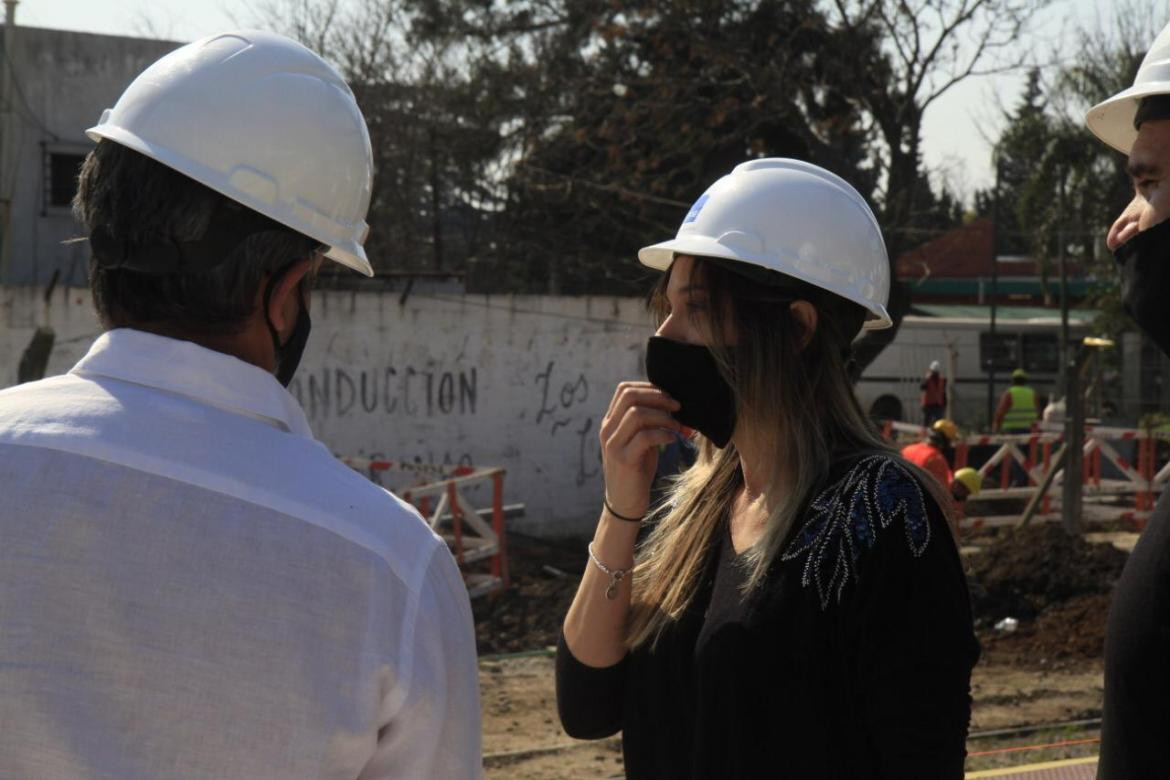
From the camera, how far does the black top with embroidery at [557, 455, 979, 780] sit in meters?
2.18

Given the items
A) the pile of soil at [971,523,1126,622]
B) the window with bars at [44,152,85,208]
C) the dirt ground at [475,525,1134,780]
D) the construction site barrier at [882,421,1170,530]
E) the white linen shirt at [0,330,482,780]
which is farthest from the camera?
the window with bars at [44,152,85,208]

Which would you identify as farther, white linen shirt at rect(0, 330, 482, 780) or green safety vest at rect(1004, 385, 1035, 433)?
green safety vest at rect(1004, 385, 1035, 433)

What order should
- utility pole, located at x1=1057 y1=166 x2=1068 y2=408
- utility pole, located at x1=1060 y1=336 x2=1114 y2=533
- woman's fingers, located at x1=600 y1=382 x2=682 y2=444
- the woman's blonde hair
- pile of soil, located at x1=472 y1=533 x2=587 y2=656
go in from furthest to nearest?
1. utility pole, located at x1=1057 y1=166 x2=1068 y2=408
2. utility pole, located at x1=1060 y1=336 x2=1114 y2=533
3. pile of soil, located at x1=472 y1=533 x2=587 y2=656
4. woman's fingers, located at x1=600 y1=382 x2=682 y2=444
5. the woman's blonde hair

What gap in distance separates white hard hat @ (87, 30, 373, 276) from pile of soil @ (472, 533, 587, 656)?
351 inches

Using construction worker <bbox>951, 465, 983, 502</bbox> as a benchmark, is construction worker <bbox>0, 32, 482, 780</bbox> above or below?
above

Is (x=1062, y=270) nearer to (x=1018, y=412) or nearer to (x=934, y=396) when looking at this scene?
(x=934, y=396)

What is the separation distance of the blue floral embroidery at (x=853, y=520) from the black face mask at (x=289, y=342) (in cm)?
98

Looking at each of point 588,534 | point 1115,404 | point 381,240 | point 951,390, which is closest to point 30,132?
point 381,240

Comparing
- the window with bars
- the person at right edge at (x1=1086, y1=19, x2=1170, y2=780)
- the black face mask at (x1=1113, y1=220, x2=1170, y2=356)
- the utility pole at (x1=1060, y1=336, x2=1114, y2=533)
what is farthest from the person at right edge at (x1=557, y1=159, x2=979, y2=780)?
the window with bars

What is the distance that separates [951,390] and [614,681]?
25240 millimetres

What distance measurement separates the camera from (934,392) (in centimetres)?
2369

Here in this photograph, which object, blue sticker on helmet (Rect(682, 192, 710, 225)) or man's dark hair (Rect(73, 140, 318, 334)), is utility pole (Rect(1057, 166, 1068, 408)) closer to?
blue sticker on helmet (Rect(682, 192, 710, 225))

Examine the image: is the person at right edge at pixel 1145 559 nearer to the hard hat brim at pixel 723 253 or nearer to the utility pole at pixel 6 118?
the hard hat brim at pixel 723 253

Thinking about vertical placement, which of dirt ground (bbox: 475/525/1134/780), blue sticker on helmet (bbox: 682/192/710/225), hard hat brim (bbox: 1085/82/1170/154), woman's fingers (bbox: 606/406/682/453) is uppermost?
hard hat brim (bbox: 1085/82/1170/154)
